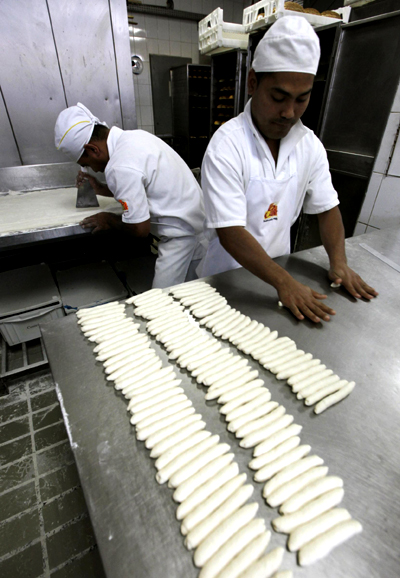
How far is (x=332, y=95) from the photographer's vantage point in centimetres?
305

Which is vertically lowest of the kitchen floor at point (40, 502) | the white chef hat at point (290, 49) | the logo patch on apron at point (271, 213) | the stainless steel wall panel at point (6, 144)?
the kitchen floor at point (40, 502)

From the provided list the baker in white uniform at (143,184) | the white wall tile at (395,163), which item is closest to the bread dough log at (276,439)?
the baker in white uniform at (143,184)

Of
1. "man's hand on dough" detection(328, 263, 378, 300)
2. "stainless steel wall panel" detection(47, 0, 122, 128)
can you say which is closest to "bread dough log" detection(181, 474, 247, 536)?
"man's hand on dough" detection(328, 263, 378, 300)

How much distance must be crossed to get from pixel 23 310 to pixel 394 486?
2.48m

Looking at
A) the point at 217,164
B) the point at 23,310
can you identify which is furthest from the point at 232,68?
the point at 23,310

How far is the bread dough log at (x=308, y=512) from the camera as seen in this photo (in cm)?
63

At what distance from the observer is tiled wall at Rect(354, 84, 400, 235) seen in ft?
8.56

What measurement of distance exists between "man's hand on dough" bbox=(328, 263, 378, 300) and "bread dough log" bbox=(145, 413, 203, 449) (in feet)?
3.36

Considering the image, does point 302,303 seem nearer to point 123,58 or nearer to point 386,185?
point 386,185

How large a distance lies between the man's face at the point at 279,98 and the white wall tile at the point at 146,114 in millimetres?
5514

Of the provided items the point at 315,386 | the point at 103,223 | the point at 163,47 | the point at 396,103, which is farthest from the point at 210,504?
the point at 163,47

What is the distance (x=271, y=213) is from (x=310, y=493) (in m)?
1.32

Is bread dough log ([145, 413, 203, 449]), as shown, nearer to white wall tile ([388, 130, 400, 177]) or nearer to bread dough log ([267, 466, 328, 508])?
bread dough log ([267, 466, 328, 508])

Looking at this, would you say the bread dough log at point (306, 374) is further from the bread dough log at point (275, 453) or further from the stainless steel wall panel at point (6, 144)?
the stainless steel wall panel at point (6, 144)
